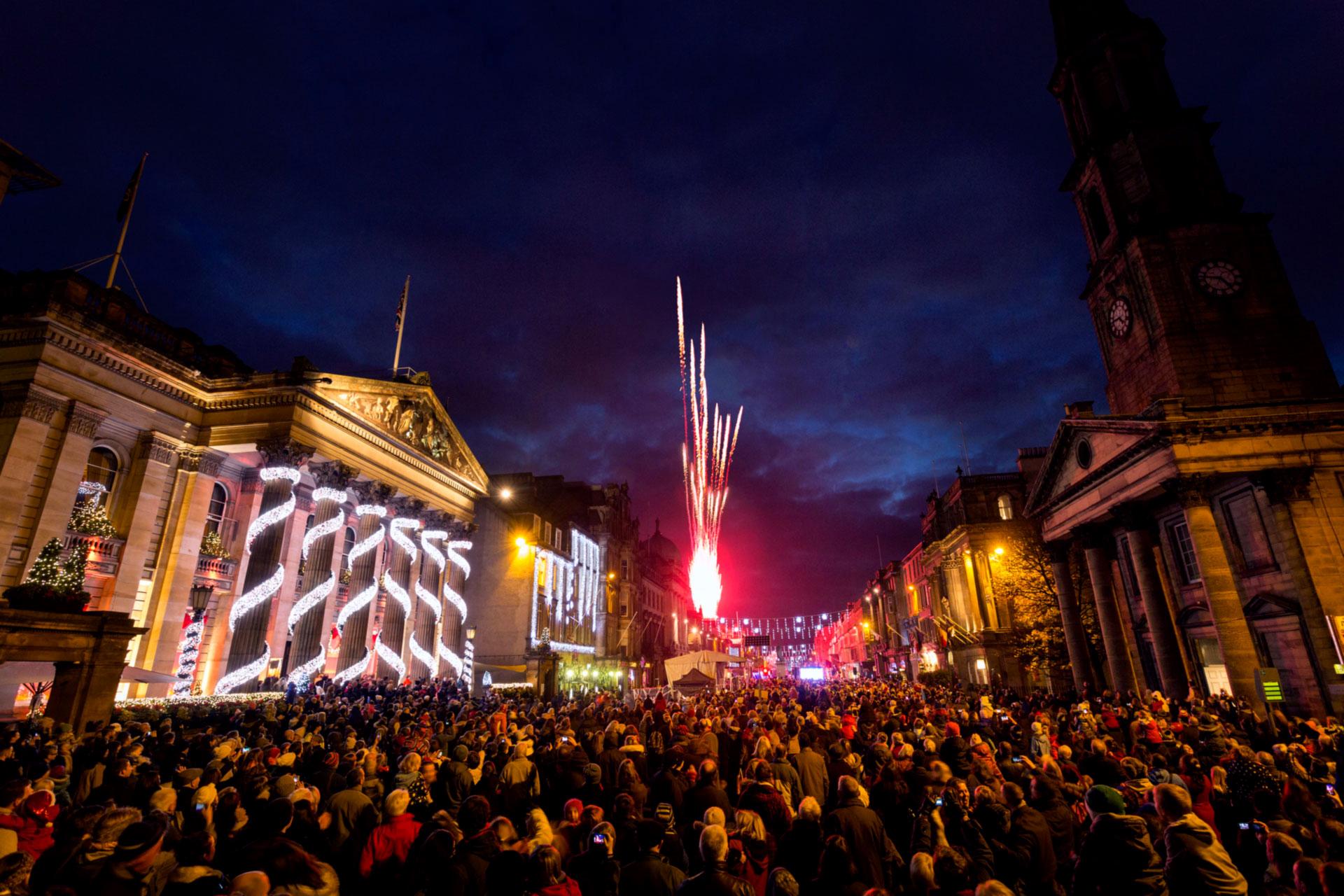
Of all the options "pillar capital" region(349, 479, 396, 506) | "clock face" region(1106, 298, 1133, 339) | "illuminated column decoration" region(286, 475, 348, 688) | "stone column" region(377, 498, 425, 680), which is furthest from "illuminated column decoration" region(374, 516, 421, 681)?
"clock face" region(1106, 298, 1133, 339)

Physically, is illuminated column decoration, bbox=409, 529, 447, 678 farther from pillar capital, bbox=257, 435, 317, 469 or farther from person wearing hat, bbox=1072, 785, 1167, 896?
person wearing hat, bbox=1072, 785, 1167, 896

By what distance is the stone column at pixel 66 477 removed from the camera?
2031 cm

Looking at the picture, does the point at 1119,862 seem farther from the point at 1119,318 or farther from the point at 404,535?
the point at 404,535

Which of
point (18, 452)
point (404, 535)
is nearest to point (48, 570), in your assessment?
point (18, 452)

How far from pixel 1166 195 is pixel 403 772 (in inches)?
1545

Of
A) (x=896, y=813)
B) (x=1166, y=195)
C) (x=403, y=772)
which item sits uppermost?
(x=1166, y=195)

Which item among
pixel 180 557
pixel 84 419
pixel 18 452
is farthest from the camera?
pixel 180 557

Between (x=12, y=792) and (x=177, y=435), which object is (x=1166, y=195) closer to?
(x=12, y=792)

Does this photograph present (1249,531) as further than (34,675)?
Yes

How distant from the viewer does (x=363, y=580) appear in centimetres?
3005

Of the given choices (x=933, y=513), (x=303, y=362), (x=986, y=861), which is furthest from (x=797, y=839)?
(x=933, y=513)

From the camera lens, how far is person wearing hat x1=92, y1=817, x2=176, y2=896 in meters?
4.13

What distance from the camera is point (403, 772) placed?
7750 mm

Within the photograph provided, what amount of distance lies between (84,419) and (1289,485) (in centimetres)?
4316
